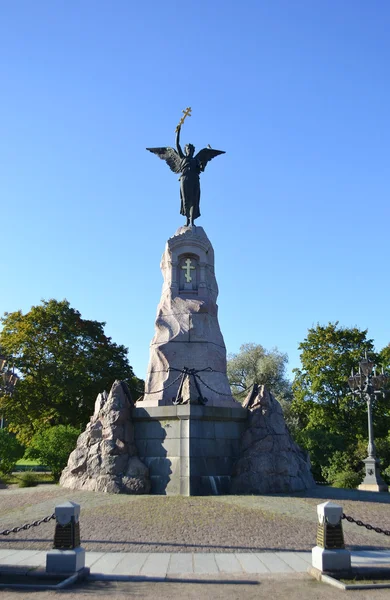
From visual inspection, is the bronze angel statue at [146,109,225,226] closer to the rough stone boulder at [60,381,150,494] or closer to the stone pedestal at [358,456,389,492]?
the rough stone boulder at [60,381,150,494]

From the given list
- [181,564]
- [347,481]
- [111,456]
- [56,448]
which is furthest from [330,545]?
[56,448]

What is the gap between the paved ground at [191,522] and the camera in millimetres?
10859

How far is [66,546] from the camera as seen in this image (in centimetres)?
878

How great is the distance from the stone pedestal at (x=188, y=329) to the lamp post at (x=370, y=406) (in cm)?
854

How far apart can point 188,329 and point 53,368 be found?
1804 centimetres

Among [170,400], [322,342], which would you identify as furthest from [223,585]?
[322,342]

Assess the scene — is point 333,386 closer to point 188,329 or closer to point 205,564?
point 188,329

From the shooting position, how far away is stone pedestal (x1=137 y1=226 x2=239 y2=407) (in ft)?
64.4

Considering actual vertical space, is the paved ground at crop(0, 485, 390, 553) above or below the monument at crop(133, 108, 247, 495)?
below

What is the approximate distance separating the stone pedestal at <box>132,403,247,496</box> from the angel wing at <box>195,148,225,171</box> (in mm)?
11750

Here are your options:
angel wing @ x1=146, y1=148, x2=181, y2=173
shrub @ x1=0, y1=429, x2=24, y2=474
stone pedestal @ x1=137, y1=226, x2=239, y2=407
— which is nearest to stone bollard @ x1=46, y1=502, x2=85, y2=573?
Answer: stone pedestal @ x1=137, y1=226, x2=239, y2=407

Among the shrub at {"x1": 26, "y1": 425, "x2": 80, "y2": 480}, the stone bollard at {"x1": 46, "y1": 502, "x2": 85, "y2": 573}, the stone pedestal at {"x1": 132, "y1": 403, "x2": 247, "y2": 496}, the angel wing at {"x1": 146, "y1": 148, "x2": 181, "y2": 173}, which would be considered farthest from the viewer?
the shrub at {"x1": 26, "y1": 425, "x2": 80, "y2": 480}

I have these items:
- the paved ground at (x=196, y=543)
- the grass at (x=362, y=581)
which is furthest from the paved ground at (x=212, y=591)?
the grass at (x=362, y=581)

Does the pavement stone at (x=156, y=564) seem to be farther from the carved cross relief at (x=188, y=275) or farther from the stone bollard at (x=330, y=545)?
the carved cross relief at (x=188, y=275)
